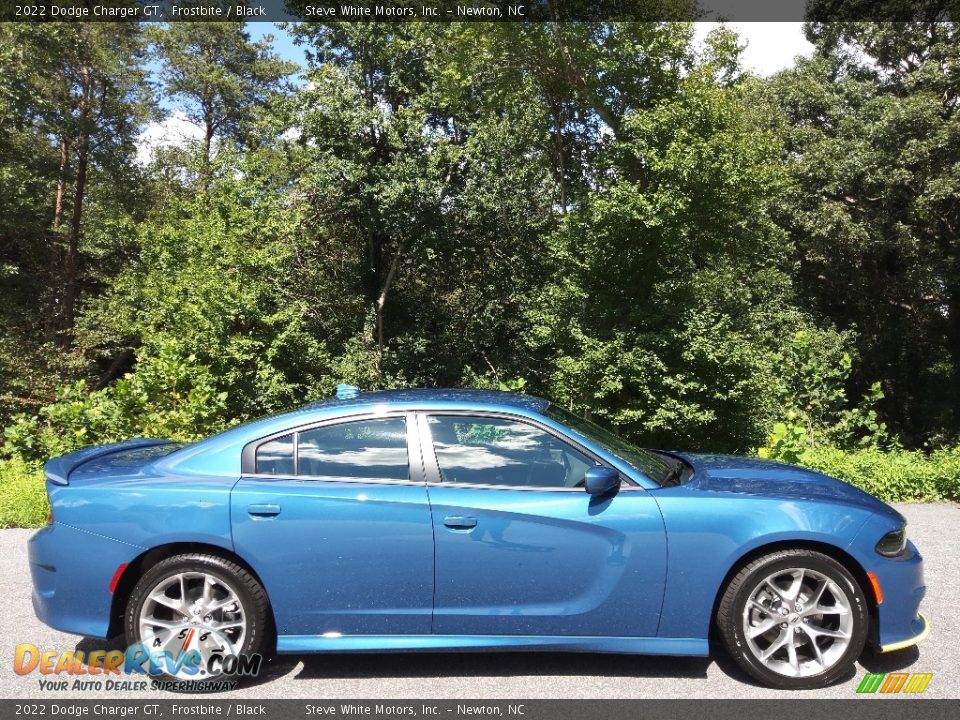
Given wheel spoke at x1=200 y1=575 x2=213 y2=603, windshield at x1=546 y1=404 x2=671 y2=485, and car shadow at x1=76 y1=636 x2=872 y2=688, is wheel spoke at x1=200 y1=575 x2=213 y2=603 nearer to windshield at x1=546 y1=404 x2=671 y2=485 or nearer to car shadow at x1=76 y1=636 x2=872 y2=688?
car shadow at x1=76 y1=636 x2=872 y2=688

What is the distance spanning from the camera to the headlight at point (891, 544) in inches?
150

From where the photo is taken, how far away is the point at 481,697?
12.1 feet

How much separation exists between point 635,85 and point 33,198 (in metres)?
20.5

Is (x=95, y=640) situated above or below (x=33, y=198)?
below

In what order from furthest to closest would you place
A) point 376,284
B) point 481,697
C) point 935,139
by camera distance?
point 376,284
point 935,139
point 481,697

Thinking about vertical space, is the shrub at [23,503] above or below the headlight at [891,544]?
below

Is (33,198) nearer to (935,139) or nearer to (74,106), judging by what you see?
(74,106)

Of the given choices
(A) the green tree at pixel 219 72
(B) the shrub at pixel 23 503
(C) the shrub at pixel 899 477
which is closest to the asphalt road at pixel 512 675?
(B) the shrub at pixel 23 503

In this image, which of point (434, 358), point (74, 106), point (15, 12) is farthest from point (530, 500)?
point (74, 106)

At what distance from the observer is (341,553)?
3801 millimetres

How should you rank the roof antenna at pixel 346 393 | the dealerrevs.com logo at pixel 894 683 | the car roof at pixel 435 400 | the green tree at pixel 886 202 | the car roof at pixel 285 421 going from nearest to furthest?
the dealerrevs.com logo at pixel 894 683 < the car roof at pixel 285 421 < the car roof at pixel 435 400 < the roof antenna at pixel 346 393 < the green tree at pixel 886 202

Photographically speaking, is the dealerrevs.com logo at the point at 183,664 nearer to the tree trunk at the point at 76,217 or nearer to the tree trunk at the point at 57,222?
the tree trunk at the point at 57,222

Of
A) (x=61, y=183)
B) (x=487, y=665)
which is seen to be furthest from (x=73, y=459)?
(x=61, y=183)

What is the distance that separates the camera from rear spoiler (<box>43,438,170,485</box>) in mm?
4074
